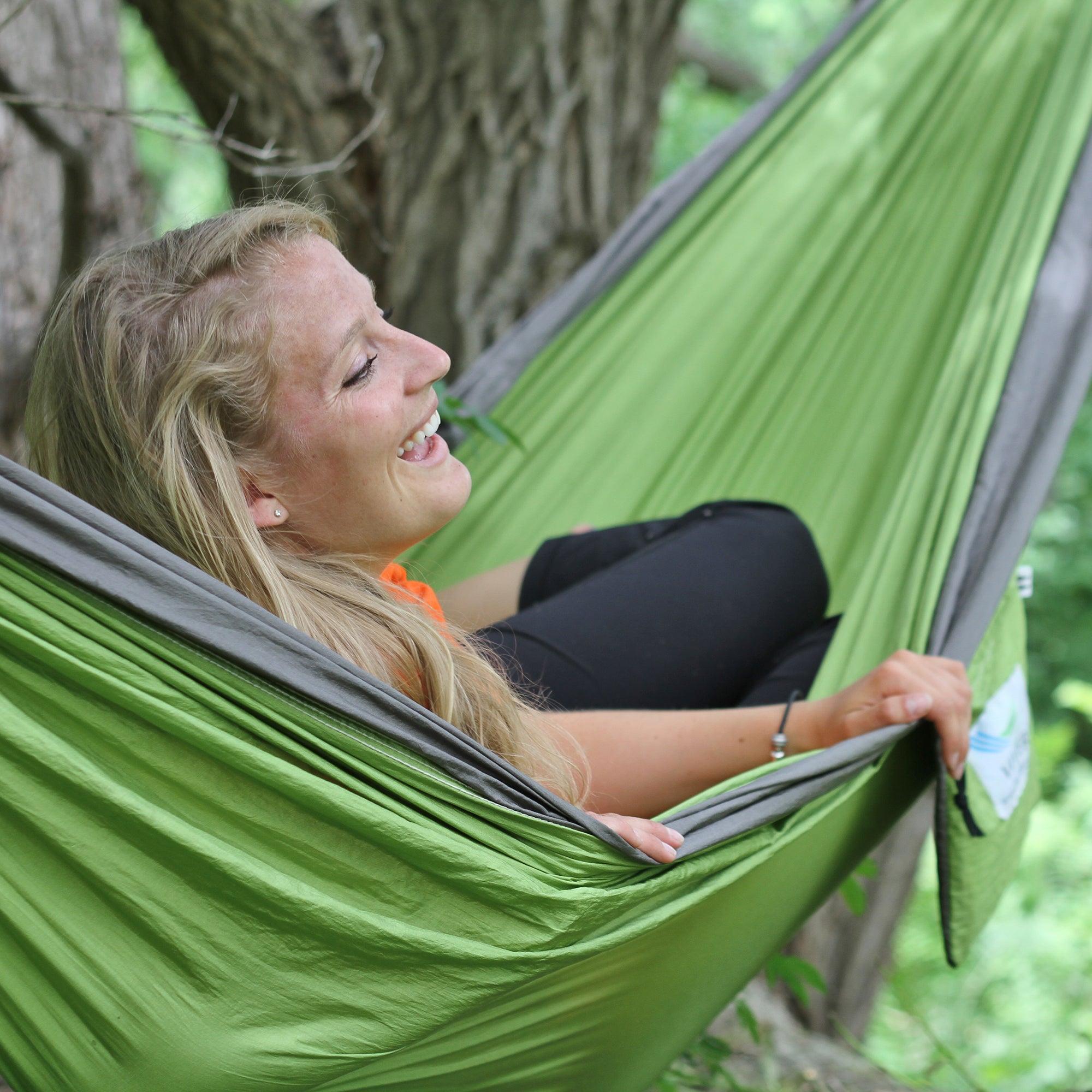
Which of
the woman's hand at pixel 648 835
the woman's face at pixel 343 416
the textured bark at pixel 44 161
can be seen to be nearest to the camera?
the woman's hand at pixel 648 835

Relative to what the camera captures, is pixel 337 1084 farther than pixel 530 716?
No

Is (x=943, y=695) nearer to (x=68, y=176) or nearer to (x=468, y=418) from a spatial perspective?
(x=468, y=418)

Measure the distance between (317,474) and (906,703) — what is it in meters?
0.60

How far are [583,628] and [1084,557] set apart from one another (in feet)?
18.3

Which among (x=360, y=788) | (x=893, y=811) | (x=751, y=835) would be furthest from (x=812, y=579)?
(x=360, y=788)

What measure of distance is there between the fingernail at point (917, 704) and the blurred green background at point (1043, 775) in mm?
2337

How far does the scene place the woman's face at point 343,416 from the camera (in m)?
0.98

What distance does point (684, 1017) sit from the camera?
1049 mm

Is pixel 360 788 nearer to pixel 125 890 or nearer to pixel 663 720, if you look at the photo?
pixel 125 890

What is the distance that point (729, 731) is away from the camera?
1.10m

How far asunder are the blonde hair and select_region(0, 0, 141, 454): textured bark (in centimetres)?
101

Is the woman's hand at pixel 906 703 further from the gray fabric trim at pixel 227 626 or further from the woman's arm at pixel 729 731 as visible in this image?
the gray fabric trim at pixel 227 626

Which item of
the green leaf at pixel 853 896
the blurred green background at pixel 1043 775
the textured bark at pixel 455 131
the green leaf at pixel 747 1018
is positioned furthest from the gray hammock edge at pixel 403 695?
the blurred green background at pixel 1043 775

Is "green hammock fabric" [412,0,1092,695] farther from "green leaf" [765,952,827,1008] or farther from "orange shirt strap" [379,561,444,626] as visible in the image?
Answer: "green leaf" [765,952,827,1008]
